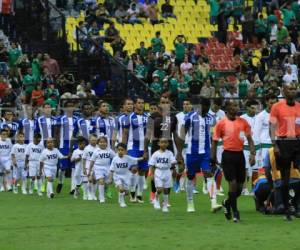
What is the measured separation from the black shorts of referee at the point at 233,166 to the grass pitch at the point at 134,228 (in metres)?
0.80

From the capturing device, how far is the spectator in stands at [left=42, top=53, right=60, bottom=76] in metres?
A: 37.2

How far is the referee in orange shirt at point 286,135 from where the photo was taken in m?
20.2

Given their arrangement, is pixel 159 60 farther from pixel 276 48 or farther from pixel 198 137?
pixel 198 137

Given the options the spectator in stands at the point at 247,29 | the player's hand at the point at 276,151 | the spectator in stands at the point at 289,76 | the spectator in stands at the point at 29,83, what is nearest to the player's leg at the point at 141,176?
the player's hand at the point at 276,151

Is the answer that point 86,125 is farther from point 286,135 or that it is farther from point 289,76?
point 289,76

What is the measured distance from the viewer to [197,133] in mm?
23609

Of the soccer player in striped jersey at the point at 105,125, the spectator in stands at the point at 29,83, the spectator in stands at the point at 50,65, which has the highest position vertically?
the spectator in stands at the point at 50,65

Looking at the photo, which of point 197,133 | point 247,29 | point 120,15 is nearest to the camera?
point 197,133

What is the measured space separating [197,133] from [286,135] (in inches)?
142

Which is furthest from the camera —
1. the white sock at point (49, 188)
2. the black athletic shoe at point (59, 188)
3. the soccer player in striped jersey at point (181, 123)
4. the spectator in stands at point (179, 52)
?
the spectator in stands at point (179, 52)

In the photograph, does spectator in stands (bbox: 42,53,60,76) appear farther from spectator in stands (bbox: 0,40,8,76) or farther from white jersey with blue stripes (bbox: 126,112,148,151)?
white jersey with blue stripes (bbox: 126,112,148,151)

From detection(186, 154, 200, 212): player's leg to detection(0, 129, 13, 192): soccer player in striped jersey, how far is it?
22.8 feet

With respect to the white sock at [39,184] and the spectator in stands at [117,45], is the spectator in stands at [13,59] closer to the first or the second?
the spectator in stands at [117,45]

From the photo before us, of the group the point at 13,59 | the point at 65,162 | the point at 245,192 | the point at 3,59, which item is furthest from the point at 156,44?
the point at 245,192
